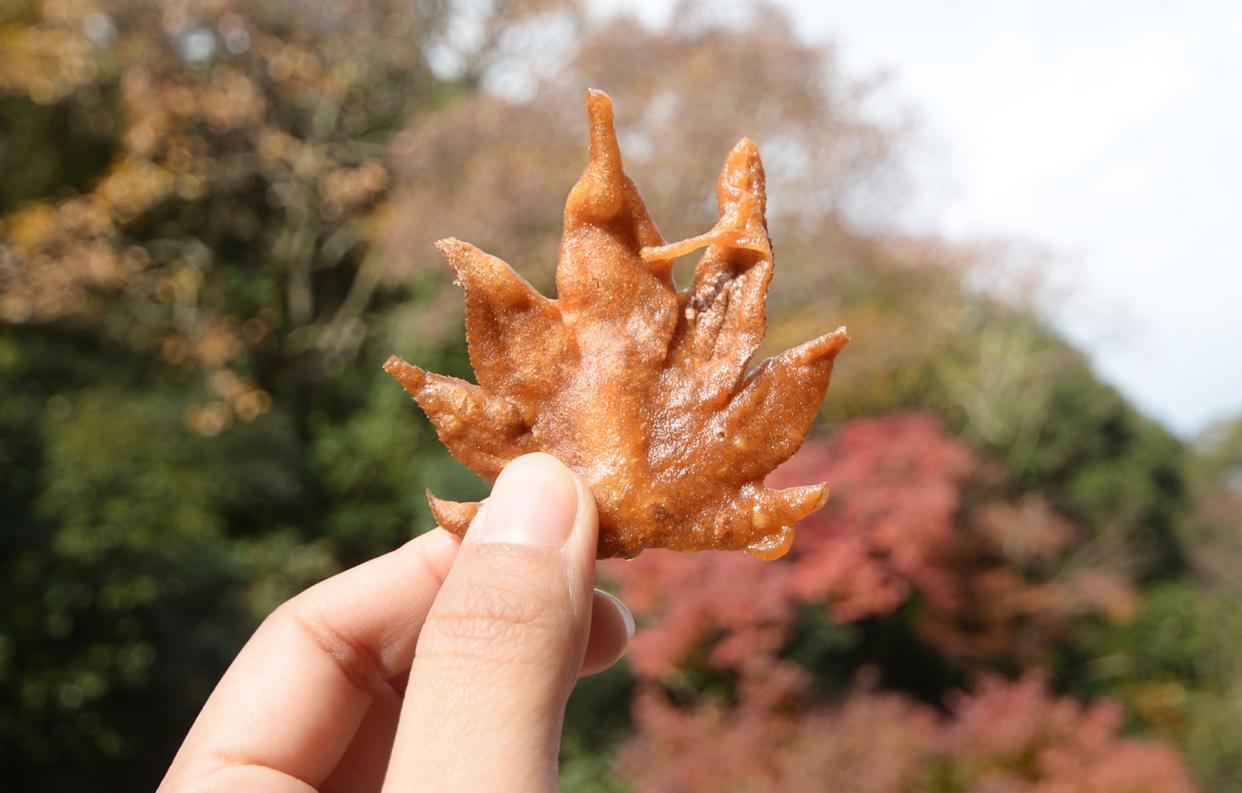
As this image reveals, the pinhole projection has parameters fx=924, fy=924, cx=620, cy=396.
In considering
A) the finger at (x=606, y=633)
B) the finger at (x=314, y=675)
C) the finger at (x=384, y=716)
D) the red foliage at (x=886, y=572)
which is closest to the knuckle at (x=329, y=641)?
the finger at (x=314, y=675)

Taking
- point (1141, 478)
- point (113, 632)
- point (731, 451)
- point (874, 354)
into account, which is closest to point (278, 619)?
point (731, 451)

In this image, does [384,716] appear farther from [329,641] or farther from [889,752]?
[889,752]

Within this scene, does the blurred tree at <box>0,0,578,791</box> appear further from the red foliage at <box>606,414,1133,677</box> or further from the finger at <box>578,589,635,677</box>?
the finger at <box>578,589,635,677</box>

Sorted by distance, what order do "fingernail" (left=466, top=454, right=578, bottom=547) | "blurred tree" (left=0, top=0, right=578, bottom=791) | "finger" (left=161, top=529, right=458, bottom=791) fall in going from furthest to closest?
1. "blurred tree" (left=0, top=0, right=578, bottom=791)
2. "finger" (left=161, top=529, right=458, bottom=791)
3. "fingernail" (left=466, top=454, right=578, bottom=547)

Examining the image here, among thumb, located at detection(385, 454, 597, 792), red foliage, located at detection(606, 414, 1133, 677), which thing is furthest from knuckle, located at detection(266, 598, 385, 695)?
red foliage, located at detection(606, 414, 1133, 677)

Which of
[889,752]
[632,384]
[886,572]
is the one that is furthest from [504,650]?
[886,572]

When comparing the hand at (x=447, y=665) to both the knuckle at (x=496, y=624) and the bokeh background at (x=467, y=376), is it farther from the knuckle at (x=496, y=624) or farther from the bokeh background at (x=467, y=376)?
the bokeh background at (x=467, y=376)

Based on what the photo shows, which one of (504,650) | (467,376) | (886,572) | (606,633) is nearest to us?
(504,650)
